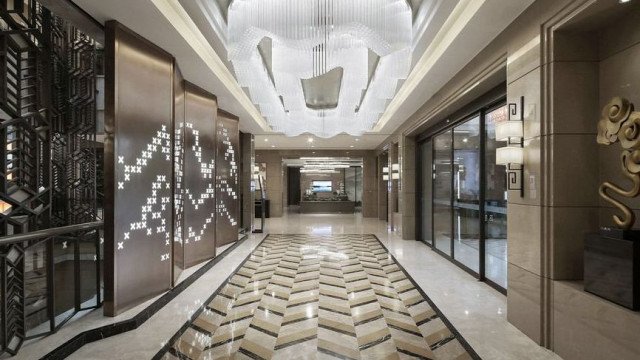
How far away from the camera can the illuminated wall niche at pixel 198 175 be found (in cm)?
557

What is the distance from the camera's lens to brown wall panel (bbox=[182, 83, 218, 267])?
561 cm

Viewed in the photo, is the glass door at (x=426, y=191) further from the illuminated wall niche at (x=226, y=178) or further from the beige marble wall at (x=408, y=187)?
the illuminated wall niche at (x=226, y=178)

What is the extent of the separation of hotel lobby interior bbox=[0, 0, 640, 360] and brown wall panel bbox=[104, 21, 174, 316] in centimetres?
2

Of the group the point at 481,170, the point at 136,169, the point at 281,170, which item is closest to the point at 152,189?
the point at 136,169

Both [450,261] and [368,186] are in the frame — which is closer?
[450,261]

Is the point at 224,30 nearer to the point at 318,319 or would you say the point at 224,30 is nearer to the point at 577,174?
the point at 318,319

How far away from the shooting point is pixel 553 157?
113 inches

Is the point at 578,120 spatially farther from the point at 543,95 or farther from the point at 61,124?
the point at 61,124

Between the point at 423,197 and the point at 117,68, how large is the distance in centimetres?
732

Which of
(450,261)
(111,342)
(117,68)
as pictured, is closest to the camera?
(111,342)

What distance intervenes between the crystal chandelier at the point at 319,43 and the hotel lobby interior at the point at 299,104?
23 millimetres

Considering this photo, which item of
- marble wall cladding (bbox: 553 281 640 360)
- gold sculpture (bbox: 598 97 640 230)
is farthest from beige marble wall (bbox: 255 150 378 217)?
gold sculpture (bbox: 598 97 640 230)

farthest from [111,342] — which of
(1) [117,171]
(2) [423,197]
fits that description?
(2) [423,197]

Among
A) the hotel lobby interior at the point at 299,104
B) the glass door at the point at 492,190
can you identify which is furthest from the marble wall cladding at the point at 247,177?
the glass door at the point at 492,190
